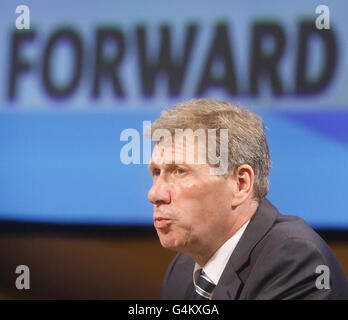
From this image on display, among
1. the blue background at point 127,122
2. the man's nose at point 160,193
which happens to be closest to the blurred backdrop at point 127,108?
the blue background at point 127,122

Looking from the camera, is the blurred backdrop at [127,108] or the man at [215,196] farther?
the blurred backdrop at [127,108]

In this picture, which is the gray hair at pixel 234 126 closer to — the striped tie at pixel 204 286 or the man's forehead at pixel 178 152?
the man's forehead at pixel 178 152

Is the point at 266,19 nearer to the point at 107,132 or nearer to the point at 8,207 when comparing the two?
the point at 107,132

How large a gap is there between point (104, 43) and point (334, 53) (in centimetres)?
117

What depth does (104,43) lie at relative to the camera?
2.79 metres

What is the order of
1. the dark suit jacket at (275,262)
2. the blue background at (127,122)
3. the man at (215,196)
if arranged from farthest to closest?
the blue background at (127,122), the man at (215,196), the dark suit jacket at (275,262)

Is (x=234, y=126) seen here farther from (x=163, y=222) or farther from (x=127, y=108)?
(x=127, y=108)

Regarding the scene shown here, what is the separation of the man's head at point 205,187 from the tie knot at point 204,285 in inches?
3.9

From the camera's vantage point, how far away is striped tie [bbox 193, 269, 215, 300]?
2174 millimetres

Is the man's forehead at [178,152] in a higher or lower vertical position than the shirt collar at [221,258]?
higher

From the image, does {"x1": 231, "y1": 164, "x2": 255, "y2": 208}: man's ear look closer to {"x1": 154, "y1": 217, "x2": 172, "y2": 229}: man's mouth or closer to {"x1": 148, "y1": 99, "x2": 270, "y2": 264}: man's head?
{"x1": 148, "y1": 99, "x2": 270, "y2": 264}: man's head

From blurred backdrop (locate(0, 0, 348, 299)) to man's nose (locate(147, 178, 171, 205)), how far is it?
44 centimetres

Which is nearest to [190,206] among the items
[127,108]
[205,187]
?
[205,187]

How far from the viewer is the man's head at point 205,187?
85.1 inches
